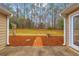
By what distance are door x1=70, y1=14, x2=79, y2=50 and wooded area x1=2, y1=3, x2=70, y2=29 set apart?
0.19m

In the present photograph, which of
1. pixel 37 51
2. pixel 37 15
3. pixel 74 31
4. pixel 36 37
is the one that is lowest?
pixel 37 51

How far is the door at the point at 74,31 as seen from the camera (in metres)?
5.89

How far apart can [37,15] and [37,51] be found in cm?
63

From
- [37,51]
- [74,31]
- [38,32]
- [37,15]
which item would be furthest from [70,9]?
[37,51]

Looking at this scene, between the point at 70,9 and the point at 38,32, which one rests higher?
the point at 70,9

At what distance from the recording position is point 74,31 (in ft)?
19.4

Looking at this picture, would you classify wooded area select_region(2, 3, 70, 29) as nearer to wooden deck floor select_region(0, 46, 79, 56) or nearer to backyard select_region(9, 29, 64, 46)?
backyard select_region(9, 29, 64, 46)

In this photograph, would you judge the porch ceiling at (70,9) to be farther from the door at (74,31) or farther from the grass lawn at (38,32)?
the grass lawn at (38,32)

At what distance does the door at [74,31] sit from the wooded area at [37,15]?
0.63 ft

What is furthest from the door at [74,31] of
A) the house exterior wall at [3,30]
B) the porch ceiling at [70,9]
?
the house exterior wall at [3,30]

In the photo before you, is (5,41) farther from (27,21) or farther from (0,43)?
(27,21)

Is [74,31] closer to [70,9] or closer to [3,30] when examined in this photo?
[70,9]

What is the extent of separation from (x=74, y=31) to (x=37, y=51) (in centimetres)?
74

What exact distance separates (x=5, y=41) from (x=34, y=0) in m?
0.88
